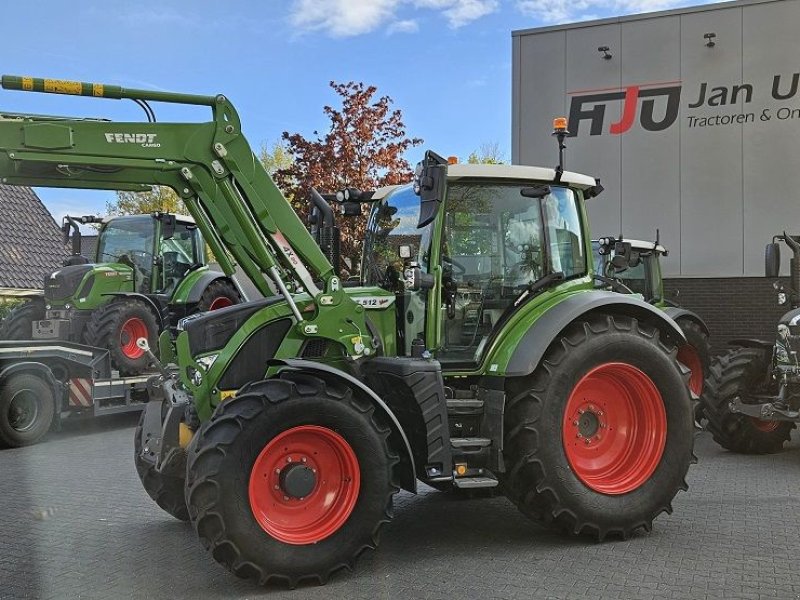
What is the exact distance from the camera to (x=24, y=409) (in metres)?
9.77

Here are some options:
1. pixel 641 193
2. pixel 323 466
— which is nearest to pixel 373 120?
pixel 641 193

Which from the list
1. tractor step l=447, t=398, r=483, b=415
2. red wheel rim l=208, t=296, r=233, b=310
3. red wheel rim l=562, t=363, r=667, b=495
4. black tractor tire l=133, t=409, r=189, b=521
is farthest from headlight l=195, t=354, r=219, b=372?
red wheel rim l=208, t=296, r=233, b=310

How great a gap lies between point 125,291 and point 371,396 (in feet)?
27.5

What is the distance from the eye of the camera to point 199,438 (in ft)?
14.4

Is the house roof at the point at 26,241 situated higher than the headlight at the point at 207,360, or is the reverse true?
the house roof at the point at 26,241

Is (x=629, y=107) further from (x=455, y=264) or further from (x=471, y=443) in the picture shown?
(x=471, y=443)

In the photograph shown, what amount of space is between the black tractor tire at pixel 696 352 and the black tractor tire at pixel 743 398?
130cm

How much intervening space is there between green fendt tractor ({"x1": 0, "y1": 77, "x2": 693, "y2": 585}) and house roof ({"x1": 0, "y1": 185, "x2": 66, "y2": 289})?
1577 cm

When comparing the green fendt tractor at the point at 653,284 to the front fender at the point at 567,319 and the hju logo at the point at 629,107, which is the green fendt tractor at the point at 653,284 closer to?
the hju logo at the point at 629,107

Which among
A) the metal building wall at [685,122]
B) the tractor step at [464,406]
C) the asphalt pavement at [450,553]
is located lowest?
the asphalt pavement at [450,553]

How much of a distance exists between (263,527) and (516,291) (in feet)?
8.01

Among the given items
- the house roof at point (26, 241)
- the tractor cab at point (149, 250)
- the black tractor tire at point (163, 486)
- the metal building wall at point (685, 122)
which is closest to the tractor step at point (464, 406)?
the black tractor tire at point (163, 486)

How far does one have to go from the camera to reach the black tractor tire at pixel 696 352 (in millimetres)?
10282

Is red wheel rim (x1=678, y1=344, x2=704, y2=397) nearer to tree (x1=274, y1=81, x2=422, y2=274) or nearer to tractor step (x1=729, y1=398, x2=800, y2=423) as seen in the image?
tractor step (x1=729, y1=398, x2=800, y2=423)
